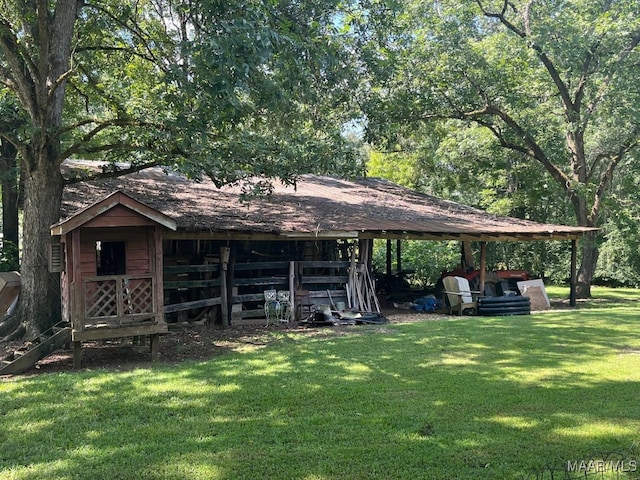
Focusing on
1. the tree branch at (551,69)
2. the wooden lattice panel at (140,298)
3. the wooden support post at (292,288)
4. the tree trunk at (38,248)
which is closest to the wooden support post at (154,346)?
the wooden lattice panel at (140,298)

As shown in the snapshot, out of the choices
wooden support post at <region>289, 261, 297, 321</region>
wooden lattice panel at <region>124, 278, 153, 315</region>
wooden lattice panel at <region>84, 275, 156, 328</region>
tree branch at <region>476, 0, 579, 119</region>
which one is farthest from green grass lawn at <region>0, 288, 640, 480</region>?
tree branch at <region>476, 0, 579, 119</region>

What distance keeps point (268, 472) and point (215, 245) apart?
9.98 meters

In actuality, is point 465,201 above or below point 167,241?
above

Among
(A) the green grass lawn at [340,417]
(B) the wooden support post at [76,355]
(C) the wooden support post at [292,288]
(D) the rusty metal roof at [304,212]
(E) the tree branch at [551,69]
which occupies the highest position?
(E) the tree branch at [551,69]

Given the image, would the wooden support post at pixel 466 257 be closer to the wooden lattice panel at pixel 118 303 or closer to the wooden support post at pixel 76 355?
the wooden lattice panel at pixel 118 303

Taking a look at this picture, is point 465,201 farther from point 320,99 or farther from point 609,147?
point 320,99

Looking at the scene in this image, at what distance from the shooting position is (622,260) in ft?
99.1

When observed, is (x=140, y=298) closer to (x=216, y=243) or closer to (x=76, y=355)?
(x=76, y=355)

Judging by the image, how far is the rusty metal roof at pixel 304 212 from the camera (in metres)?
12.1

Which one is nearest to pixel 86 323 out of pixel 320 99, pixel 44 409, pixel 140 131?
pixel 44 409

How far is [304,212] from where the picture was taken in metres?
14.4

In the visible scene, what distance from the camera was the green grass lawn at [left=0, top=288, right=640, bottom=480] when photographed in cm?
404

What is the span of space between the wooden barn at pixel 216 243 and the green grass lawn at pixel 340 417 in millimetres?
1525

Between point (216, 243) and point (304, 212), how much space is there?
99.3 inches
